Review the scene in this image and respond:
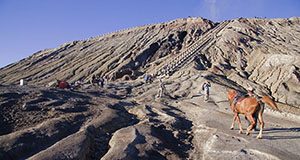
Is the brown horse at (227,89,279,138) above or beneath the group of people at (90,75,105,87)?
beneath

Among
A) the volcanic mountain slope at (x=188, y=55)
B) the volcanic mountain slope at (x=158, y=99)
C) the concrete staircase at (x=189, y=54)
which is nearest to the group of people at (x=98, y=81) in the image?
the volcanic mountain slope at (x=158, y=99)

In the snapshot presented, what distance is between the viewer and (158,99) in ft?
85.8

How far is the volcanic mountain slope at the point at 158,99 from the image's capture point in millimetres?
12906

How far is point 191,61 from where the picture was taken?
4744 cm

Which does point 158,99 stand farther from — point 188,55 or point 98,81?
point 188,55

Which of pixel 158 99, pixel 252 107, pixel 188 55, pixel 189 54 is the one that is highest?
pixel 189 54

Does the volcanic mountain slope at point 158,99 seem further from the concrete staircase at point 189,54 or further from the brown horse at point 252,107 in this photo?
the brown horse at point 252,107

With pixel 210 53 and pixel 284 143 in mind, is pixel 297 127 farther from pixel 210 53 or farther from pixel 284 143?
pixel 210 53

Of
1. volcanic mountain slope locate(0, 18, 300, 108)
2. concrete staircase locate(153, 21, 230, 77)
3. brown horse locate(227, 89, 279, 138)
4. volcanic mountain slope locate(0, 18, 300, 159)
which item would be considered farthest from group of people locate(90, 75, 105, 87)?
brown horse locate(227, 89, 279, 138)

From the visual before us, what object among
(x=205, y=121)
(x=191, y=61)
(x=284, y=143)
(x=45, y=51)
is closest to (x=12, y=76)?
(x=45, y=51)

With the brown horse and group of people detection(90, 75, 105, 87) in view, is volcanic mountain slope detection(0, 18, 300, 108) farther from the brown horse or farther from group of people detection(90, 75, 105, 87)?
the brown horse

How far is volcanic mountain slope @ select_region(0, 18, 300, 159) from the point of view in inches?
508

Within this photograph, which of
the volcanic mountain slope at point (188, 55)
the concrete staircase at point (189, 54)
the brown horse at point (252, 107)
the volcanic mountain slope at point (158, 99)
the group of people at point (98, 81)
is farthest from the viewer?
the concrete staircase at point (189, 54)

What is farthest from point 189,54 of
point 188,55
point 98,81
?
point 98,81
